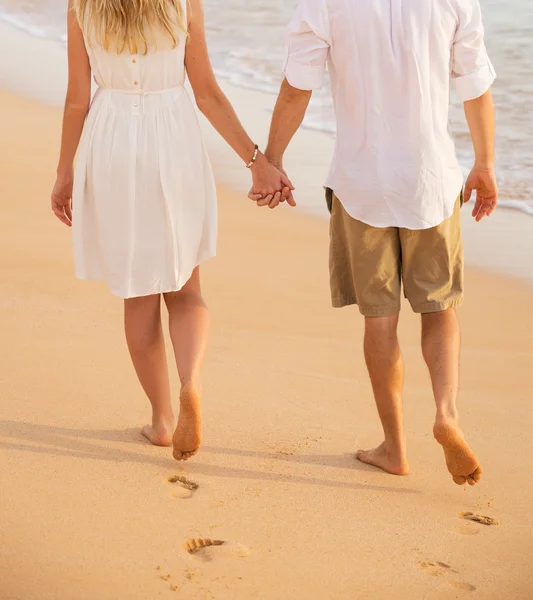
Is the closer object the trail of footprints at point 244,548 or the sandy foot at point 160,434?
the trail of footprints at point 244,548

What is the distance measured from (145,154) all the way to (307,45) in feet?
1.89

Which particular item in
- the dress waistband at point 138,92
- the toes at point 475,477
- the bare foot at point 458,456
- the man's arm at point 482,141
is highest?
the dress waistband at point 138,92

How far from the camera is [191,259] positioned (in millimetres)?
3305

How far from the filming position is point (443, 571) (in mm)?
2801

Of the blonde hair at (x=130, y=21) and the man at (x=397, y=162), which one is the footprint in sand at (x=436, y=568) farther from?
the blonde hair at (x=130, y=21)

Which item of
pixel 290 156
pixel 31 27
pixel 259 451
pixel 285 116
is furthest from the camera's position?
pixel 31 27

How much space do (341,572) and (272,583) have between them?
0.64 feet

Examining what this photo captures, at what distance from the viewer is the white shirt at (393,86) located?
2.88 m

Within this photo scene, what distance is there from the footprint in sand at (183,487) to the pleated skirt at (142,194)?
0.58 meters

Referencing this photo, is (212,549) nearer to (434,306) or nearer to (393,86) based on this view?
(434,306)

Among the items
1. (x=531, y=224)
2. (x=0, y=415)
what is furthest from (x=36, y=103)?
(x=0, y=415)

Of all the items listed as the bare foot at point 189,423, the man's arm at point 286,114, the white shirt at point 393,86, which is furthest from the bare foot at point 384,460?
the man's arm at point 286,114

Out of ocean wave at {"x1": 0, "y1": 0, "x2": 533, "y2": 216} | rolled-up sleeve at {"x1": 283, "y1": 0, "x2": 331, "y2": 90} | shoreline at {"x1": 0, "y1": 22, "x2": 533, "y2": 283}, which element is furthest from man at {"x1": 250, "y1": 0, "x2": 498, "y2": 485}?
ocean wave at {"x1": 0, "y1": 0, "x2": 533, "y2": 216}

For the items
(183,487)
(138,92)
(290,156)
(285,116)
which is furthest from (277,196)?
(290,156)
